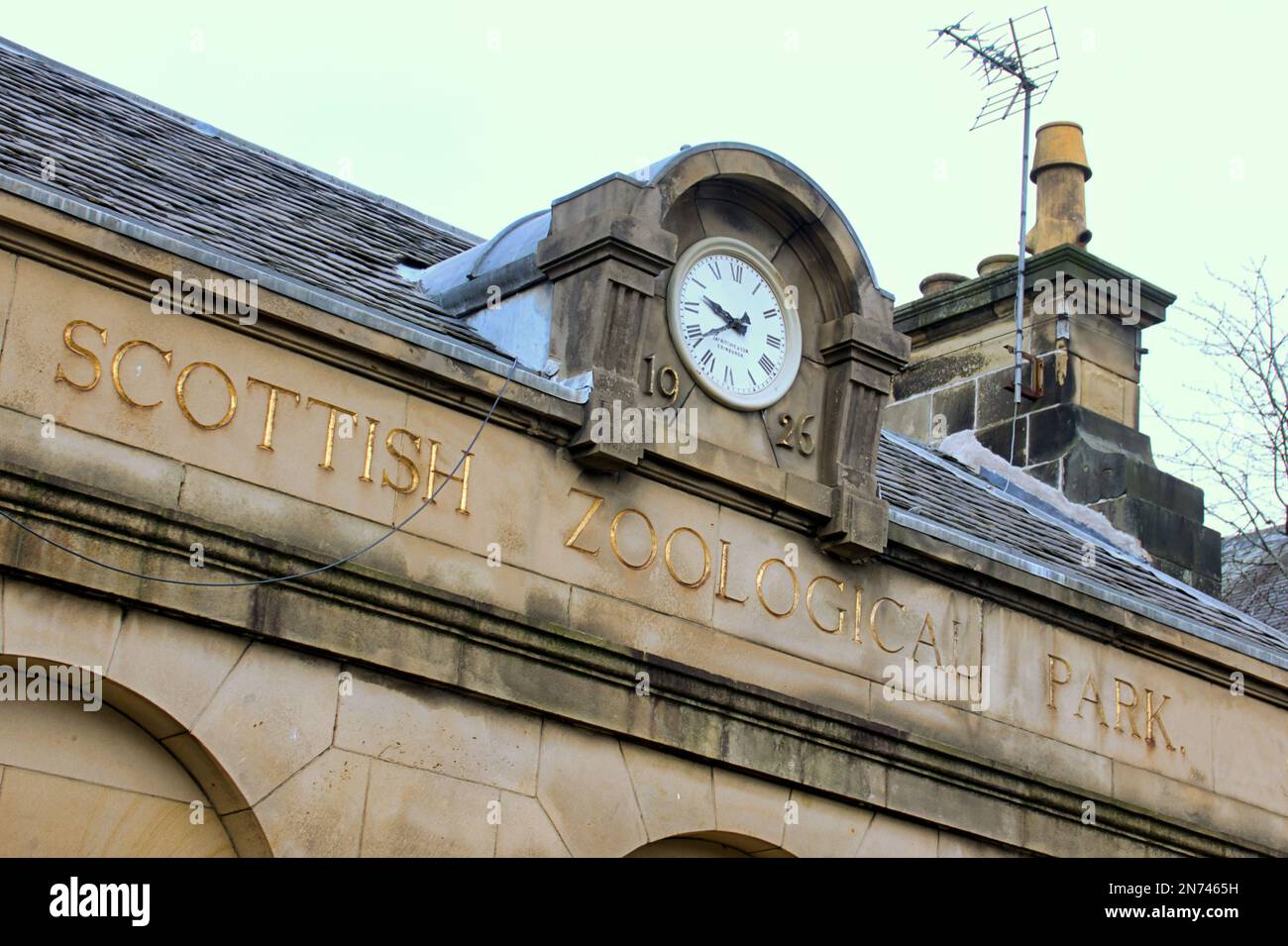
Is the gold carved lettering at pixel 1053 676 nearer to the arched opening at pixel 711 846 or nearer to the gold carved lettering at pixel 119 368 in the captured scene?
the arched opening at pixel 711 846

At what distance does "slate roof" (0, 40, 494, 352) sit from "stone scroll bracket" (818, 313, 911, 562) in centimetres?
232

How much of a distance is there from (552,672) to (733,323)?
2885 millimetres

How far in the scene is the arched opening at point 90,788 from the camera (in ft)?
32.6

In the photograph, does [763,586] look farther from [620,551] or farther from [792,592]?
[620,551]

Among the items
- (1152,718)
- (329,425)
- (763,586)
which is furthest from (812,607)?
(329,425)

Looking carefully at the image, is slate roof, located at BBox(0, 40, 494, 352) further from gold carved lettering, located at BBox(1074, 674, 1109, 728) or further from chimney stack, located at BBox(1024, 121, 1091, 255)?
chimney stack, located at BBox(1024, 121, 1091, 255)

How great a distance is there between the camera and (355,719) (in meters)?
10.9

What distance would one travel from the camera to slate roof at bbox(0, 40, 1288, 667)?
12.5m

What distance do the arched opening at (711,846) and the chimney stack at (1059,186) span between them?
9655 mm

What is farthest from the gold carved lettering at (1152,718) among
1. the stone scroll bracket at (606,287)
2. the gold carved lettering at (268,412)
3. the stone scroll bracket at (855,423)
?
the gold carved lettering at (268,412)

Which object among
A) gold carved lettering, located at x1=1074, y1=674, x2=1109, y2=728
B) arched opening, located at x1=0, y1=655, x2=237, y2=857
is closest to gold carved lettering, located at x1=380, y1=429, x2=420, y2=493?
arched opening, located at x1=0, y1=655, x2=237, y2=857

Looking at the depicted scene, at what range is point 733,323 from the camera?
13.4 meters
